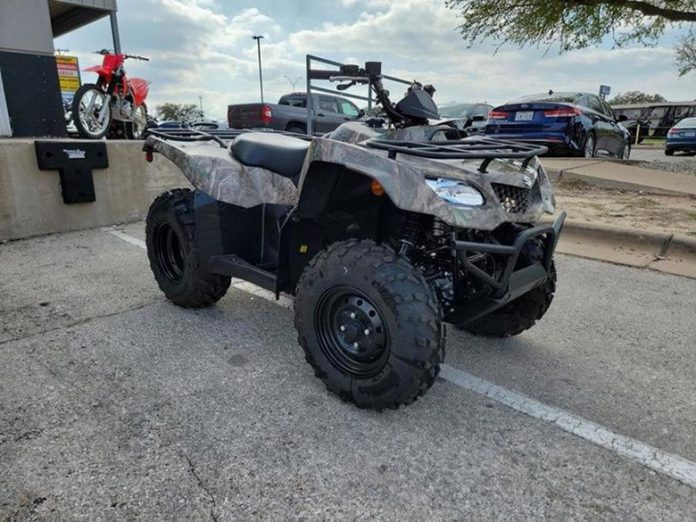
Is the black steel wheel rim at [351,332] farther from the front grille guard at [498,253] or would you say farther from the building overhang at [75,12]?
the building overhang at [75,12]

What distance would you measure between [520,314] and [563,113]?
282 inches

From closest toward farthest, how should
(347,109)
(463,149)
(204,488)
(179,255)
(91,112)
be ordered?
(204,488) < (463,149) < (179,255) < (91,112) < (347,109)

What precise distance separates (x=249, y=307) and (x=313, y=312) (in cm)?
133

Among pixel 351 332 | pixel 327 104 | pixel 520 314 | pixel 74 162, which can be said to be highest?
pixel 327 104

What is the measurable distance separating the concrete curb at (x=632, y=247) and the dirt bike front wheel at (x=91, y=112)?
6109mm

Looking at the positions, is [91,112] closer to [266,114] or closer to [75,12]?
[75,12]

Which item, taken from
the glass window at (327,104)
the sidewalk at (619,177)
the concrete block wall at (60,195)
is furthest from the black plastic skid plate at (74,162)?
the glass window at (327,104)

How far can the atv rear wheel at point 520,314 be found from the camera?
2.68 meters

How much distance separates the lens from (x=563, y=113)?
8672mm

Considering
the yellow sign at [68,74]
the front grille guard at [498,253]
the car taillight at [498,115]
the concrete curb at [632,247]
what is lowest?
the concrete curb at [632,247]

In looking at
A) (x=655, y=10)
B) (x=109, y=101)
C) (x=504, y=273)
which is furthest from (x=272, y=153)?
(x=655, y=10)

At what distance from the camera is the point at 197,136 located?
3385 millimetres

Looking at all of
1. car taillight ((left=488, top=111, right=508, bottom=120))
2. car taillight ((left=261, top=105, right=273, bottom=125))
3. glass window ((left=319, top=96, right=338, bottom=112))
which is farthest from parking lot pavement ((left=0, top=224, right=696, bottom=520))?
glass window ((left=319, top=96, right=338, bottom=112))

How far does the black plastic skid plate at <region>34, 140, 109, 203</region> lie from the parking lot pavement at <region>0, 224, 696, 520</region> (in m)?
2.43
